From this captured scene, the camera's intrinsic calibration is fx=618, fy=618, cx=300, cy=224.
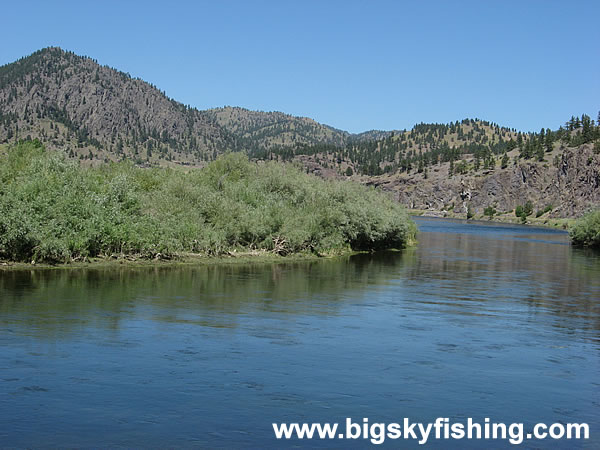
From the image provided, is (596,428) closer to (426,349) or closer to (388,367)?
(388,367)

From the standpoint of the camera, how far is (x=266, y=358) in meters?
23.7

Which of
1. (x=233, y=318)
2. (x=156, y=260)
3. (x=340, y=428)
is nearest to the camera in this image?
(x=340, y=428)

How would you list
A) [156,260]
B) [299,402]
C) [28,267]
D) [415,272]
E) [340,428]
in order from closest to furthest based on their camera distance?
[340,428]
[299,402]
[28,267]
[156,260]
[415,272]

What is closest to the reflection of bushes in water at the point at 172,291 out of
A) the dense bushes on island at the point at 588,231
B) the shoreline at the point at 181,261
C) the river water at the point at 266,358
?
the river water at the point at 266,358

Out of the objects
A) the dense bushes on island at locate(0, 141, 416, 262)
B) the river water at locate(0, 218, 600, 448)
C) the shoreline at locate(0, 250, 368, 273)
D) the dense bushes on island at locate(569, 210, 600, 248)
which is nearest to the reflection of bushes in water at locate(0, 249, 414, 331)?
the river water at locate(0, 218, 600, 448)

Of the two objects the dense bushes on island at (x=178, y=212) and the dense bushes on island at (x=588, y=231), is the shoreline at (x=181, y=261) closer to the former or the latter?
the dense bushes on island at (x=178, y=212)

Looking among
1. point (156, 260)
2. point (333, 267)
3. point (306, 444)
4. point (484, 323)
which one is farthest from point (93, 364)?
point (333, 267)

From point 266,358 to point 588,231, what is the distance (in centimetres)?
9246

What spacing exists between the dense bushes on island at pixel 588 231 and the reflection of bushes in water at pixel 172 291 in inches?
2375

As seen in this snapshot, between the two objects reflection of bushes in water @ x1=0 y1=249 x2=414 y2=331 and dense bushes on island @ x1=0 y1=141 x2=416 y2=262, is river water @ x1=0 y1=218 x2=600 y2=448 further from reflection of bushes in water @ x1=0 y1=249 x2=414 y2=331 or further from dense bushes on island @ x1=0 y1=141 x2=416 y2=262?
dense bushes on island @ x1=0 y1=141 x2=416 y2=262

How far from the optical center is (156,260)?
53.2 meters

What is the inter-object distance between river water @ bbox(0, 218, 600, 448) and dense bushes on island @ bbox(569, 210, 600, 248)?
6267 centimetres

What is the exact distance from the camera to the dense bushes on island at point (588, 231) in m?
102

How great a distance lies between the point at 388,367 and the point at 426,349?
3.66 m
